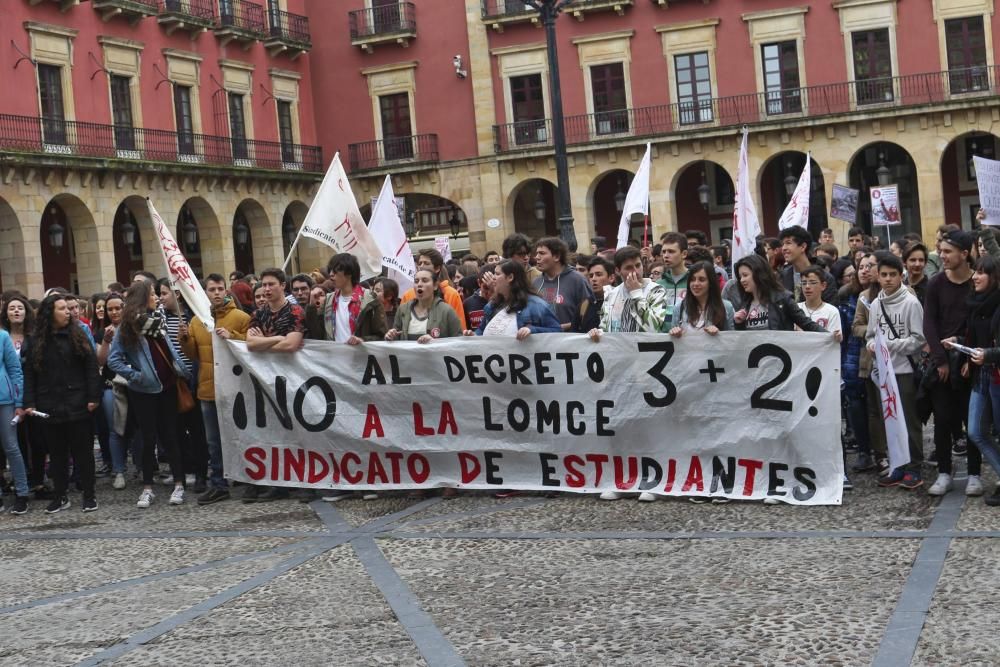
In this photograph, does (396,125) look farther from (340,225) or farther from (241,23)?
(340,225)

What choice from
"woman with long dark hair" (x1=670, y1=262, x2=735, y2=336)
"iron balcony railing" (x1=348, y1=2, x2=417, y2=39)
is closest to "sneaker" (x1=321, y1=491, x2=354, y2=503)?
"woman with long dark hair" (x1=670, y1=262, x2=735, y2=336)

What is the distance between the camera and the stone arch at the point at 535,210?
135 feet

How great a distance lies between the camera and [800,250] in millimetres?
10750

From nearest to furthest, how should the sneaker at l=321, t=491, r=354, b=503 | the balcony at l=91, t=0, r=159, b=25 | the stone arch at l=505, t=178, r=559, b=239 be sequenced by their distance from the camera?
1. the sneaker at l=321, t=491, r=354, b=503
2. the balcony at l=91, t=0, r=159, b=25
3. the stone arch at l=505, t=178, r=559, b=239

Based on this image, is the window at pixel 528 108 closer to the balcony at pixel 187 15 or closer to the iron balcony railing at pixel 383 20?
the iron balcony railing at pixel 383 20

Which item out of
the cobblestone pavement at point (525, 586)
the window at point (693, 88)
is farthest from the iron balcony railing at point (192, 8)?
the cobblestone pavement at point (525, 586)

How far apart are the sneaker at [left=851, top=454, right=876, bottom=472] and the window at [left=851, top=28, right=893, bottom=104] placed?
91.5 feet

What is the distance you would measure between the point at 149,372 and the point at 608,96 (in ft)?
95.1

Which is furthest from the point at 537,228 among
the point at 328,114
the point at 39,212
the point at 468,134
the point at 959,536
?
the point at 959,536

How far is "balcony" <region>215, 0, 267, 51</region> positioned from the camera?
36.1 m

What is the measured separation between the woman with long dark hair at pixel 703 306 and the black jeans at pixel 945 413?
4.51 ft

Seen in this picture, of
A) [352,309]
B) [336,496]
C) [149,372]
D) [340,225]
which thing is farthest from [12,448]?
[340,225]

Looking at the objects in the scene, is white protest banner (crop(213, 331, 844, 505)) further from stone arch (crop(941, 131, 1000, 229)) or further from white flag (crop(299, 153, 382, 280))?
stone arch (crop(941, 131, 1000, 229))

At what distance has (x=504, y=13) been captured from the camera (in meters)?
38.6
